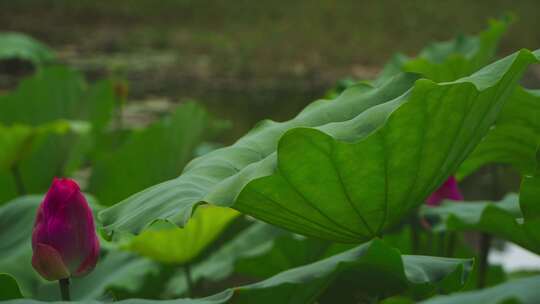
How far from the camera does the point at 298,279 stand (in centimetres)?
81

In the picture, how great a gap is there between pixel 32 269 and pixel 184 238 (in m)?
0.23

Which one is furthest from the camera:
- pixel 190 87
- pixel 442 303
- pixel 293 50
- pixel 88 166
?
pixel 293 50

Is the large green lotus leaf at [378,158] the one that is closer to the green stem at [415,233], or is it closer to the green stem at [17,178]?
the green stem at [415,233]

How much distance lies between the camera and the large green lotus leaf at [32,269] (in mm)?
1296

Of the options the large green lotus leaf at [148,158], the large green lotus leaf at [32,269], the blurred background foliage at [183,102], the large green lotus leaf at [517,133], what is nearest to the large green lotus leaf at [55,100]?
the blurred background foliage at [183,102]

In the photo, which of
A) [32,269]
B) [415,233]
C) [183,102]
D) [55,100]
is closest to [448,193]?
[415,233]

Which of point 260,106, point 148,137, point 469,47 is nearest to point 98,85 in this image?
point 148,137

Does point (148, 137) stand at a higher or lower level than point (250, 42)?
higher

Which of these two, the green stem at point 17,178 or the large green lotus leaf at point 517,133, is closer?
the large green lotus leaf at point 517,133

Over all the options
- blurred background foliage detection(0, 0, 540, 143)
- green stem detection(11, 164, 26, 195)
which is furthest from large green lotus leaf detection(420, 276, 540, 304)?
blurred background foliage detection(0, 0, 540, 143)

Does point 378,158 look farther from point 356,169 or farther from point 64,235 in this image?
point 64,235

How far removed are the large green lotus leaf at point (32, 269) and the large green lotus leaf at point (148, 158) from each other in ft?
2.03

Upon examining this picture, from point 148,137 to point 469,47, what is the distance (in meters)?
0.72

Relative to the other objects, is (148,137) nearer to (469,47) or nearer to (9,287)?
(469,47)
